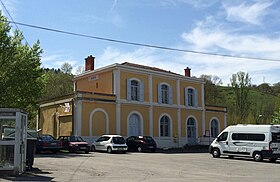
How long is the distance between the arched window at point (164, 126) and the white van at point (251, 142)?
1351 cm

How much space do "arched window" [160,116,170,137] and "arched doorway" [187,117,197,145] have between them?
3188mm

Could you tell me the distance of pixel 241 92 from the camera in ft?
198

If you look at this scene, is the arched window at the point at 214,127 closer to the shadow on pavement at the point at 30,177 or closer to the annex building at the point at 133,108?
the annex building at the point at 133,108

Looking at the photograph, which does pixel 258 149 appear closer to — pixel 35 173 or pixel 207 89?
pixel 35 173

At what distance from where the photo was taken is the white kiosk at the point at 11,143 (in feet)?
43.9

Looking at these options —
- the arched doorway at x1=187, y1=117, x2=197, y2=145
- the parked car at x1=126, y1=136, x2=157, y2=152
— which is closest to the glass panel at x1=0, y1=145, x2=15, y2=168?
the parked car at x1=126, y1=136, x2=157, y2=152

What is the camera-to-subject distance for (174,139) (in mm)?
40812

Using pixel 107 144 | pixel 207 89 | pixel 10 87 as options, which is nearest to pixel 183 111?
pixel 107 144

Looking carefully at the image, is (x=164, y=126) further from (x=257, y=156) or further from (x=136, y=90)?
(x=257, y=156)

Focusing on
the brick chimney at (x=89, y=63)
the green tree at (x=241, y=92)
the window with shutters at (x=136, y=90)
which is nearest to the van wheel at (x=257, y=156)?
the window with shutters at (x=136, y=90)

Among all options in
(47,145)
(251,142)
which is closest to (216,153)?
(251,142)

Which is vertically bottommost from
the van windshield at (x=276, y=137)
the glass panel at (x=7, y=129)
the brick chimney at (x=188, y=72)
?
the van windshield at (x=276, y=137)

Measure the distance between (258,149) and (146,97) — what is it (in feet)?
53.7

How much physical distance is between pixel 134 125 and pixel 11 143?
80.6ft
